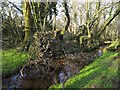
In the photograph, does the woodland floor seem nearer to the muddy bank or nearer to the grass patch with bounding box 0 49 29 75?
the muddy bank

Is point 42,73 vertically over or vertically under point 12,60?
under

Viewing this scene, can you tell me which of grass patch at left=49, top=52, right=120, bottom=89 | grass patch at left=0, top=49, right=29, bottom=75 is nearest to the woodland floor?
grass patch at left=49, top=52, right=120, bottom=89

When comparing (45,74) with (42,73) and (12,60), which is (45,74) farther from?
(12,60)

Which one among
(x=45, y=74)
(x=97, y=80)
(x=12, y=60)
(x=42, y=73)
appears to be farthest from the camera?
(x=12, y=60)

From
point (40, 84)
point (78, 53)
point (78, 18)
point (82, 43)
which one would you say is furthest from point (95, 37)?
point (78, 18)

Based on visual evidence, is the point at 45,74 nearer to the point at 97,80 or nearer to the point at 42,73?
the point at 42,73

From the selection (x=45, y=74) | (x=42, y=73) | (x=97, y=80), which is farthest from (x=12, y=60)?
(x=97, y=80)

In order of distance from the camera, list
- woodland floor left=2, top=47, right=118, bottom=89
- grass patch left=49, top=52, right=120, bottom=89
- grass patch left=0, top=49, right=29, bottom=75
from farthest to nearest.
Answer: grass patch left=0, top=49, right=29, bottom=75, woodland floor left=2, top=47, right=118, bottom=89, grass patch left=49, top=52, right=120, bottom=89

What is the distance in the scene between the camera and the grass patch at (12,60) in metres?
14.9

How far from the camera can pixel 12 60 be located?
54.5ft

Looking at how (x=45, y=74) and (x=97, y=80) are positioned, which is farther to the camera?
(x=45, y=74)

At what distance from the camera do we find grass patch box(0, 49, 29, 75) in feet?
48.8

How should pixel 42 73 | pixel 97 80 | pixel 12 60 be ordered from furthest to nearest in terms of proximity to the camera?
1. pixel 12 60
2. pixel 42 73
3. pixel 97 80

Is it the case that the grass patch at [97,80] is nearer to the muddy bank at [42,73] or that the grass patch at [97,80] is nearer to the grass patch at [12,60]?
the muddy bank at [42,73]
